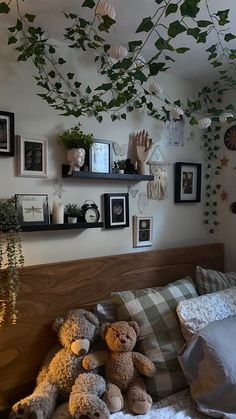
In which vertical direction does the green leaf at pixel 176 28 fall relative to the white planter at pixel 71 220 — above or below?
above

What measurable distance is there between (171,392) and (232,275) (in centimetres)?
95

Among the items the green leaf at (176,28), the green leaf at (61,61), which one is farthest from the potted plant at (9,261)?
the green leaf at (176,28)

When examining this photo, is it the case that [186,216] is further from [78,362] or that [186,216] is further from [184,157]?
[78,362]

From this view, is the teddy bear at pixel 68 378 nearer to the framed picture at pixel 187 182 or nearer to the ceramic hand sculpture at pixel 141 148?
the ceramic hand sculpture at pixel 141 148

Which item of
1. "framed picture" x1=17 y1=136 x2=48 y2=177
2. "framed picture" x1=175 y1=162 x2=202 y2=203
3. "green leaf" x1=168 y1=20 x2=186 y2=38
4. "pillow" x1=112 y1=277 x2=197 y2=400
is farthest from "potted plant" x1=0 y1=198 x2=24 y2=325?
"framed picture" x1=175 y1=162 x2=202 y2=203

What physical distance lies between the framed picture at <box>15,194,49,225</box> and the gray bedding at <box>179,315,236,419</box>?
981 millimetres

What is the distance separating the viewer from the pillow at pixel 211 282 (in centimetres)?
222

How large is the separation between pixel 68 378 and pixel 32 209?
0.84 meters

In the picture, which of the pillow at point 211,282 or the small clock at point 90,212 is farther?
the pillow at point 211,282

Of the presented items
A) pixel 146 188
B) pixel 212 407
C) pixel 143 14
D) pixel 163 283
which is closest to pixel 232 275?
pixel 163 283

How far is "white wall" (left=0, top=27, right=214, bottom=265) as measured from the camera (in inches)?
70.1

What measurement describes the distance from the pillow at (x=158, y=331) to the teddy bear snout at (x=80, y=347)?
0.24 metres

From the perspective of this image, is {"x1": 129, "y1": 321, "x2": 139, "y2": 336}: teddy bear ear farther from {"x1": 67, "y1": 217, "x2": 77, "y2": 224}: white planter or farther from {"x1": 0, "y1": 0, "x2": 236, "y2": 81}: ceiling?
{"x1": 0, "y1": 0, "x2": 236, "y2": 81}: ceiling

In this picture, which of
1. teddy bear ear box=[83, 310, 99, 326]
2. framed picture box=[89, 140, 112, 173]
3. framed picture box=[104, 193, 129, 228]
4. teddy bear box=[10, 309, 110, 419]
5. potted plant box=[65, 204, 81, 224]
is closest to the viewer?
teddy bear box=[10, 309, 110, 419]
